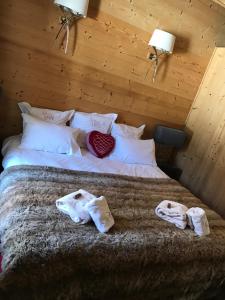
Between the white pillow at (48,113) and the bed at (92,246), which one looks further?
the white pillow at (48,113)

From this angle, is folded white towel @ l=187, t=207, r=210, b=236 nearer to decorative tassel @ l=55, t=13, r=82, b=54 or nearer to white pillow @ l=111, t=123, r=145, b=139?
white pillow @ l=111, t=123, r=145, b=139

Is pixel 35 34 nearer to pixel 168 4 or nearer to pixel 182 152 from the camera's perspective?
pixel 168 4

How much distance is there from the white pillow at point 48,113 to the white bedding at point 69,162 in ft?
0.85

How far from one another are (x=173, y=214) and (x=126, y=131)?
125 centimetres

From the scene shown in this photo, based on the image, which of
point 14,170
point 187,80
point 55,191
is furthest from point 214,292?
point 187,80

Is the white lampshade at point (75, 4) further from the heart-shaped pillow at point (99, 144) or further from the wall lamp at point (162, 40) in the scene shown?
the heart-shaped pillow at point (99, 144)

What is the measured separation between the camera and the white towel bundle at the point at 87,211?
1491 millimetres

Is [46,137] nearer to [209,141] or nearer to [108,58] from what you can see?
[108,58]

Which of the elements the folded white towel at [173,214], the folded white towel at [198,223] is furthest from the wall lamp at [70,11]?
the folded white towel at [198,223]

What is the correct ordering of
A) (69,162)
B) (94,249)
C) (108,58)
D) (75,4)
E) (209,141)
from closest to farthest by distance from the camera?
(94,249), (75,4), (69,162), (108,58), (209,141)

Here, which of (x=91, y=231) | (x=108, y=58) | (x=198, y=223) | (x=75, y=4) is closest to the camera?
(x=91, y=231)

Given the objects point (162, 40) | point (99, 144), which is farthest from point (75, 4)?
point (99, 144)

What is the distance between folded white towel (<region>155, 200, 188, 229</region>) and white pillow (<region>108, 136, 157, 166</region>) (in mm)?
829

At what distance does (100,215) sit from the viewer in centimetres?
149
